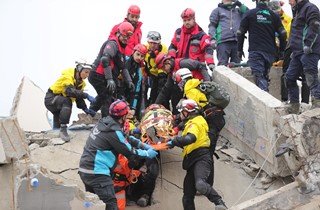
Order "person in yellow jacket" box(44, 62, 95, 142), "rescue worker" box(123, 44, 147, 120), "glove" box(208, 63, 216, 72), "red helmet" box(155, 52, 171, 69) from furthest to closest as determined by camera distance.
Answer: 1. "glove" box(208, 63, 216, 72)
2. "red helmet" box(155, 52, 171, 69)
3. "rescue worker" box(123, 44, 147, 120)
4. "person in yellow jacket" box(44, 62, 95, 142)

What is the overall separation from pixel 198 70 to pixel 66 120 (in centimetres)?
261

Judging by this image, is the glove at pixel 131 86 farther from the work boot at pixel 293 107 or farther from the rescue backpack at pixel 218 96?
the work boot at pixel 293 107

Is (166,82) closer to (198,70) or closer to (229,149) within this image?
(198,70)

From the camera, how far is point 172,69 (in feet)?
37.2

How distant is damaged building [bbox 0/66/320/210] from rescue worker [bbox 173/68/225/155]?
2.64 feet

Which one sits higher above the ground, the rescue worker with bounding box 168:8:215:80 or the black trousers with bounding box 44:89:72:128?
the rescue worker with bounding box 168:8:215:80

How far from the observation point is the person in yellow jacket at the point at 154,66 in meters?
11.5

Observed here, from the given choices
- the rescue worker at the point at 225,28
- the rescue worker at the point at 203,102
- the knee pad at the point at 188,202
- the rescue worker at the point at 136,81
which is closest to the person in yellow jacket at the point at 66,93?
the rescue worker at the point at 136,81

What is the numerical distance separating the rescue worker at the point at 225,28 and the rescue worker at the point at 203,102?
2129mm

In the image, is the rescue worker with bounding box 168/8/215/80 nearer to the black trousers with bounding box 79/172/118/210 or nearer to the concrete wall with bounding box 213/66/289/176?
the concrete wall with bounding box 213/66/289/176

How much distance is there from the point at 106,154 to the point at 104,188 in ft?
1.58

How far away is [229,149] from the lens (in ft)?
37.5

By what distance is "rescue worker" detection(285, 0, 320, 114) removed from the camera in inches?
397

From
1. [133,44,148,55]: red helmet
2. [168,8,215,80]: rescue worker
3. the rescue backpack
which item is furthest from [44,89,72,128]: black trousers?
the rescue backpack
